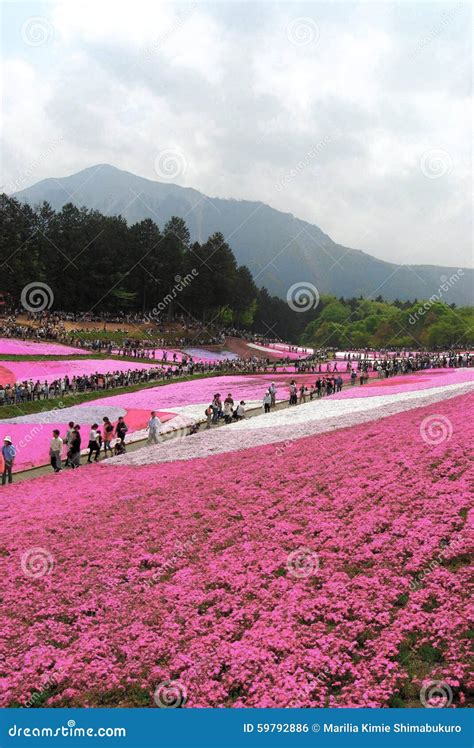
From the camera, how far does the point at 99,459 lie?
26.0 meters

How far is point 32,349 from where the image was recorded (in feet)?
188

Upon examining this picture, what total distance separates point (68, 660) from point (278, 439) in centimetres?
1740

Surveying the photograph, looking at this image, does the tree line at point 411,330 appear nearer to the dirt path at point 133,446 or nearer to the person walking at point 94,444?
the dirt path at point 133,446

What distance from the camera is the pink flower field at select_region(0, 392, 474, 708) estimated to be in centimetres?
867

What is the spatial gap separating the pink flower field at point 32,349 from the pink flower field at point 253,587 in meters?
39.4

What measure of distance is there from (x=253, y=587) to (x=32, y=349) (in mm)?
51167

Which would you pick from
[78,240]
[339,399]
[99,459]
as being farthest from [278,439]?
[78,240]

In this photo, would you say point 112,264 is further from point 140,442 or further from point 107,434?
point 107,434

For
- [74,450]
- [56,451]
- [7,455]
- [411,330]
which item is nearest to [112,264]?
[74,450]

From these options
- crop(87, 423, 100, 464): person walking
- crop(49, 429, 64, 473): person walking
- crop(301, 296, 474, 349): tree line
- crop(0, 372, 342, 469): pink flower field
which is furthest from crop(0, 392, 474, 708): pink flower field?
crop(301, 296, 474, 349): tree line

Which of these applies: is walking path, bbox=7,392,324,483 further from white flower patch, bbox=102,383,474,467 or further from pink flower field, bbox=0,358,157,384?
pink flower field, bbox=0,358,157,384

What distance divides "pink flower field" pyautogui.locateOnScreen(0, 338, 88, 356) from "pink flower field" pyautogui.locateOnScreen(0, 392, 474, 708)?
39353 millimetres

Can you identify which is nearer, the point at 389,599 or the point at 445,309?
the point at 389,599

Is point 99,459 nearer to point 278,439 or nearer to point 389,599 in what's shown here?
point 278,439
